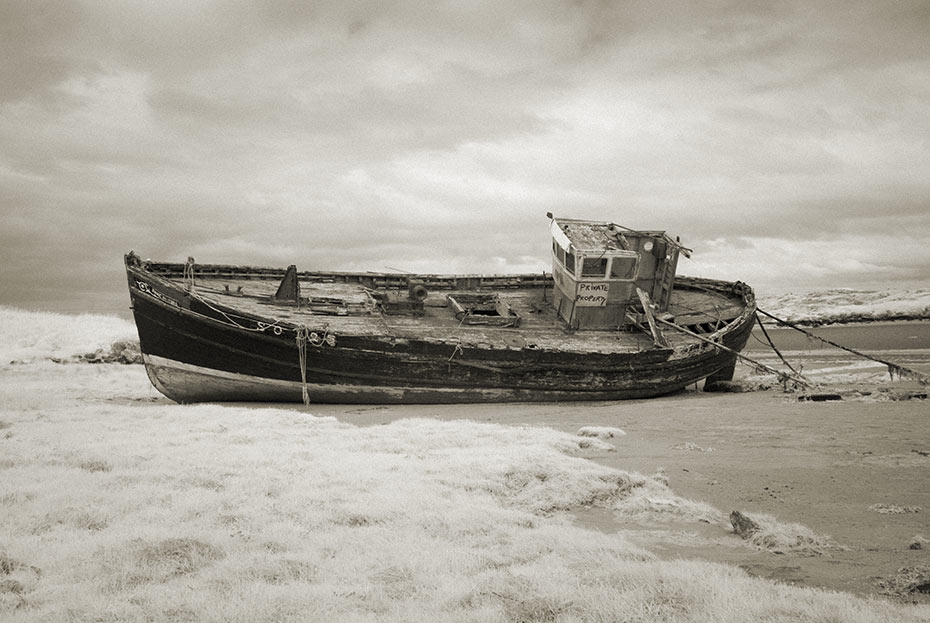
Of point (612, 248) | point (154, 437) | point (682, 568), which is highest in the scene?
point (612, 248)

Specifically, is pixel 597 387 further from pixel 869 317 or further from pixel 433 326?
pixel 869 317

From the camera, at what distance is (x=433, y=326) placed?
767 inches

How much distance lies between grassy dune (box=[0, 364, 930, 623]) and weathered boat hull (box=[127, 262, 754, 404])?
5.76 m

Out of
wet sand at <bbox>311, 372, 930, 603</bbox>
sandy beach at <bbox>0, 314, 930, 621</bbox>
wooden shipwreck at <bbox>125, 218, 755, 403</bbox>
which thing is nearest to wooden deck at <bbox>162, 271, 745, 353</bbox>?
wooden shipwreck at <bbox>125, 218, 755, 403</bbox>

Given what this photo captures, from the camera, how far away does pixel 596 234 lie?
23062 millimetres

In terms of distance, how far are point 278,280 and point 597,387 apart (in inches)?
431

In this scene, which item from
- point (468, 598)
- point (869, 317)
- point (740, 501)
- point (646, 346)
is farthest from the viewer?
point (869, 317)

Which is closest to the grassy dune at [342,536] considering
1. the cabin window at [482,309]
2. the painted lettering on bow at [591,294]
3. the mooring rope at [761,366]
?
the cabin window at [482,309]

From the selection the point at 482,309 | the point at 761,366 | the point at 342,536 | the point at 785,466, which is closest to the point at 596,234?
the point at 482,309

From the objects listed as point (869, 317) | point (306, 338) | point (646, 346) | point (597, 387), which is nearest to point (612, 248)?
point (646, 346)

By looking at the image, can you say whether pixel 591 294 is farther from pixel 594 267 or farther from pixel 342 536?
pixel 342 536

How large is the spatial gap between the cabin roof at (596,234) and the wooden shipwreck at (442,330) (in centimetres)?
8

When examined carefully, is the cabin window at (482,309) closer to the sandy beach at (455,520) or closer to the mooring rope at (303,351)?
the mooring rope at (303,351)

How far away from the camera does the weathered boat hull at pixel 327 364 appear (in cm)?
1655
